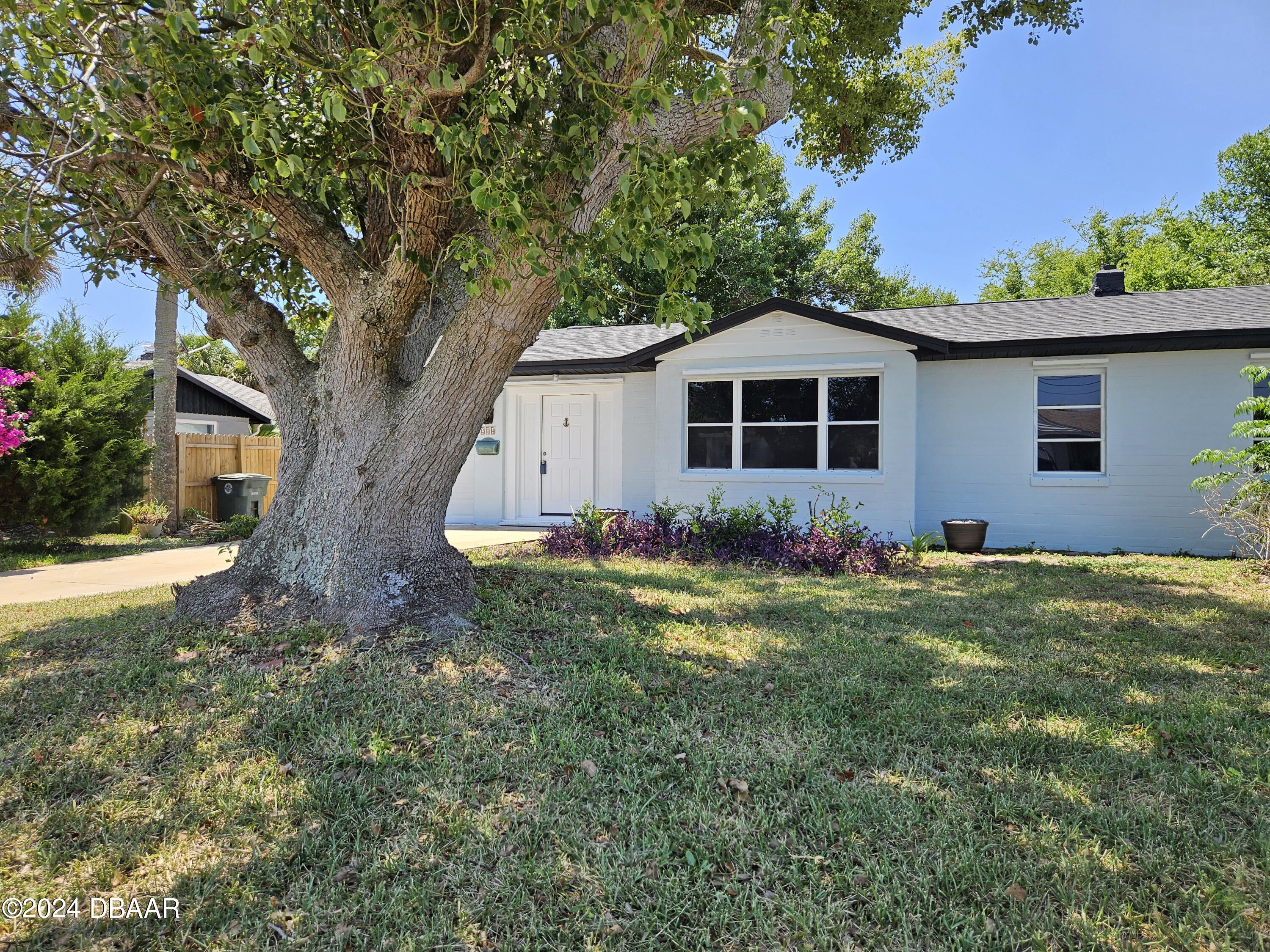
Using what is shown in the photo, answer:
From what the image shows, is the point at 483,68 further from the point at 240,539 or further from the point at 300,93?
the point at 240,539

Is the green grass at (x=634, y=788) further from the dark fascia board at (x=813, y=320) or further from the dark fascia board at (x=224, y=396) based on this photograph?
the dark fascia board at (x=224, y=396)

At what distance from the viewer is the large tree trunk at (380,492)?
14.9ft

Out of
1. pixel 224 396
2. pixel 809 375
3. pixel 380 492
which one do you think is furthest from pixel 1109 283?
pixel 224 396

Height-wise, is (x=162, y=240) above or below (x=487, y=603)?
above

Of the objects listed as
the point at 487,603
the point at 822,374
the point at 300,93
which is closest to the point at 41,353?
the point at 300,93

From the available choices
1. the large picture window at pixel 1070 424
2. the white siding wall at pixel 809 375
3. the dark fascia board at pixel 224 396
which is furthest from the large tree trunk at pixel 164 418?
the large picture window at pixel 1070 424

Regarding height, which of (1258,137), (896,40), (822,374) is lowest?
(822,374)

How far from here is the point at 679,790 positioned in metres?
2.93

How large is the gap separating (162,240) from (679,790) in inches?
194

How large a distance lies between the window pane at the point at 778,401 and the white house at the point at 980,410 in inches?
0.9

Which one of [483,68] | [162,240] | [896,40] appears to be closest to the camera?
[483,68]

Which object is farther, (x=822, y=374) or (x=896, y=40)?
(x=822, y=374)

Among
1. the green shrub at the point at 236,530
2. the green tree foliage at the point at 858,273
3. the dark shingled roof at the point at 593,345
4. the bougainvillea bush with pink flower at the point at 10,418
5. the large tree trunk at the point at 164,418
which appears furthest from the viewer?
the green tree foliage at the point at 858,273

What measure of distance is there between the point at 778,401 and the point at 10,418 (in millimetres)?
10021
